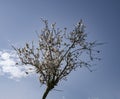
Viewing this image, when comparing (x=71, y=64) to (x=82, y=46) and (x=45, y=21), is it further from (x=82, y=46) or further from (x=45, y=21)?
(x=45, y=21)

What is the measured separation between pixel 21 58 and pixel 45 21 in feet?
16.5

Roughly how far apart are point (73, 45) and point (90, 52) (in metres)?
2.02

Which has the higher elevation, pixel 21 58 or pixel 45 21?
pixel 45 21

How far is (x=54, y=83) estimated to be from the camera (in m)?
37.4

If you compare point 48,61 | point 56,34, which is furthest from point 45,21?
point 48,61

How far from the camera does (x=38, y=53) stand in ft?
127

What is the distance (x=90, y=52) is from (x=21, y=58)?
7574 mm

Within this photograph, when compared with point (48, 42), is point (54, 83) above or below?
below

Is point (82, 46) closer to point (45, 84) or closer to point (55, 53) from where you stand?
point (55, 53)

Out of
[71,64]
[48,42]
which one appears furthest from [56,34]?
[71,64]

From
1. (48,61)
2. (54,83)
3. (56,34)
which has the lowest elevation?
(54,83)

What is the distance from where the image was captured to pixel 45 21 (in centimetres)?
4012

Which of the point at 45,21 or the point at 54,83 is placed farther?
the point at 45,21

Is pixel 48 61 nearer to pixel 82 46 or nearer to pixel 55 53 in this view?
pixel 55 53
